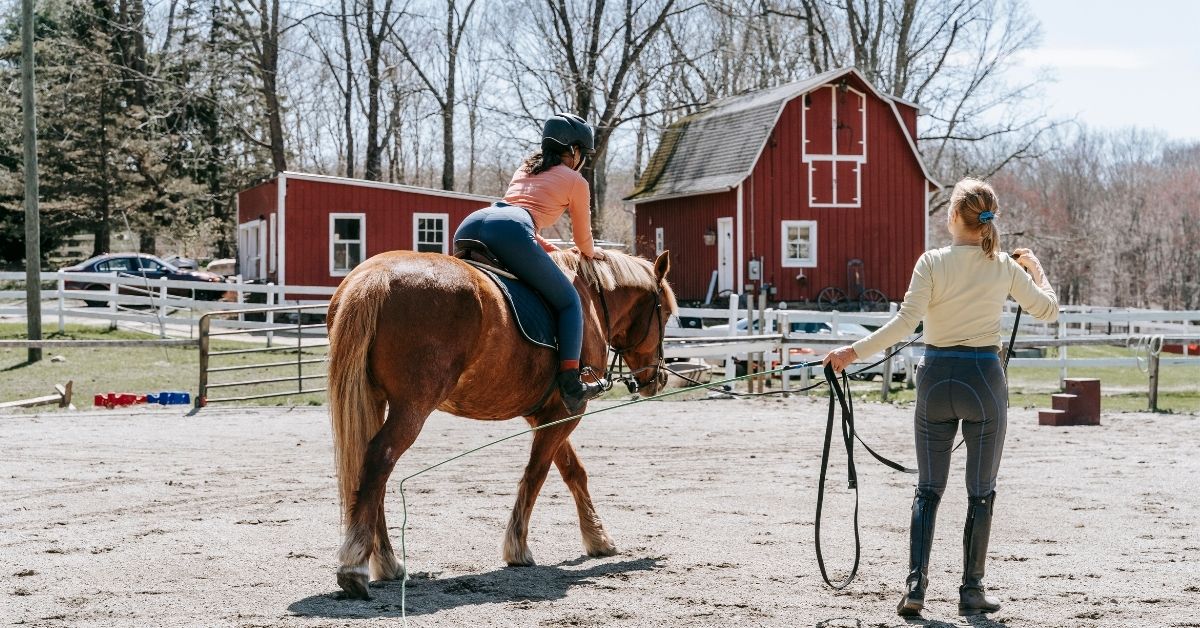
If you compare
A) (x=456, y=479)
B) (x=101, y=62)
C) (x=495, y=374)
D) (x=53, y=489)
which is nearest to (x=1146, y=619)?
(x=495, y=374)

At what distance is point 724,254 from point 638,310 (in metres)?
24.6

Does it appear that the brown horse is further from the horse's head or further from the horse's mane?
the horse's head

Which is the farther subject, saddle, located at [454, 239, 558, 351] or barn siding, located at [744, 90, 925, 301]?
barn siding, located at [744, 90, 925, 301]

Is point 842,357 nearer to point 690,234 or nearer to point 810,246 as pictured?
point 810,246

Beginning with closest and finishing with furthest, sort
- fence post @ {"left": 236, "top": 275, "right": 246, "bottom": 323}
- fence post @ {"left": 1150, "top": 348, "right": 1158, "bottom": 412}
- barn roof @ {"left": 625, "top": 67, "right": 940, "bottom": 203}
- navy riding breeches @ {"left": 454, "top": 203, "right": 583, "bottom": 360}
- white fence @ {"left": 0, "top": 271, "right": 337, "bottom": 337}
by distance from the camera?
navy riding breeches @ {"left": 454, "top": 203, "right": 583, "bottom": 360} < fence post @ {"left": 1150, "top": 348, "right": 1158, "bottom": 412} < white fence @ {"left": 0, "top": 271, "right": 337, "bottom": 337} < fence post @ {"left": 236, "top": 275, "right": 246, "bottom": 323} < barn roof @ {"left": 625, "top": 67, "right": 940, "bottom": 203}

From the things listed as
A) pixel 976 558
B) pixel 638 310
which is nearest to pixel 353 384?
pixel 638 310

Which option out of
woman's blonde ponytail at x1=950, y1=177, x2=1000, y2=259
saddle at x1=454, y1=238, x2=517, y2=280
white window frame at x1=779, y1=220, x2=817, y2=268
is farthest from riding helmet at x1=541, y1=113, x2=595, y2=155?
white window frame at x1=779, y1=220, x2=817, y2=268

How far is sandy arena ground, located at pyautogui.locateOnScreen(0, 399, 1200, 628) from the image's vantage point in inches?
201

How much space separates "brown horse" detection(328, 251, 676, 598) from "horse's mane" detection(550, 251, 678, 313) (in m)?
0.79

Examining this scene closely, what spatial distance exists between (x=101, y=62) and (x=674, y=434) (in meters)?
30.2

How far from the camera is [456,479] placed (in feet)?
29.3

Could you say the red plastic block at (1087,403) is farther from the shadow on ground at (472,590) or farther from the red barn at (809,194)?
the red barn at (809,194)

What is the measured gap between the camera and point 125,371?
18.7m

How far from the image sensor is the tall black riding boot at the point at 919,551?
16.3ft
